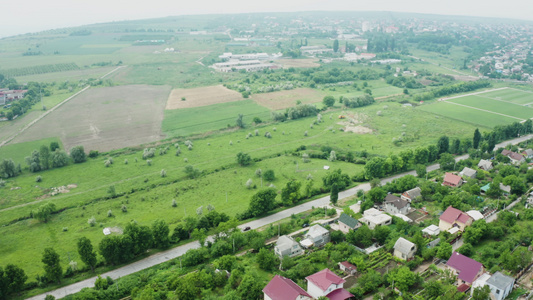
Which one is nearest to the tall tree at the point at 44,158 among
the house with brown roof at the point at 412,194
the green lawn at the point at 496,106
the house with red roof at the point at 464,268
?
the house with brown roof at the point at 412,194

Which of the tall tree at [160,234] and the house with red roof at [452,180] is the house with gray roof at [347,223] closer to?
the house with red roof at [452,180]

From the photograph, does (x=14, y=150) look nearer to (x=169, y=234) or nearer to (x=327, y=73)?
(x=169, y=234)

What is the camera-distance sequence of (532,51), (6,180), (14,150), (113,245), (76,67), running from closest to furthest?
(113,245), (6,180), (14,150), (76,67), (532,51)

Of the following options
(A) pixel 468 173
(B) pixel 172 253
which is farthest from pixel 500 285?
(B) pixel 172 253

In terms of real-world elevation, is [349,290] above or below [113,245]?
below

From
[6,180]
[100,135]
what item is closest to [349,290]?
[6,180]

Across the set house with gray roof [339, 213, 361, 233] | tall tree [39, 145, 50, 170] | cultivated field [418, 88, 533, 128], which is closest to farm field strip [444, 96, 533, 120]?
cultivated field [418, 88, 533, 128]

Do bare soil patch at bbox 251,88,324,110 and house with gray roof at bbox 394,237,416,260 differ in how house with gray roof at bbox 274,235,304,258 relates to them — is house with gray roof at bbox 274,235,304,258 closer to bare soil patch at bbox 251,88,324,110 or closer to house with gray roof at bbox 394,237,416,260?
house with gray roof at bbox 394,237,416,260
